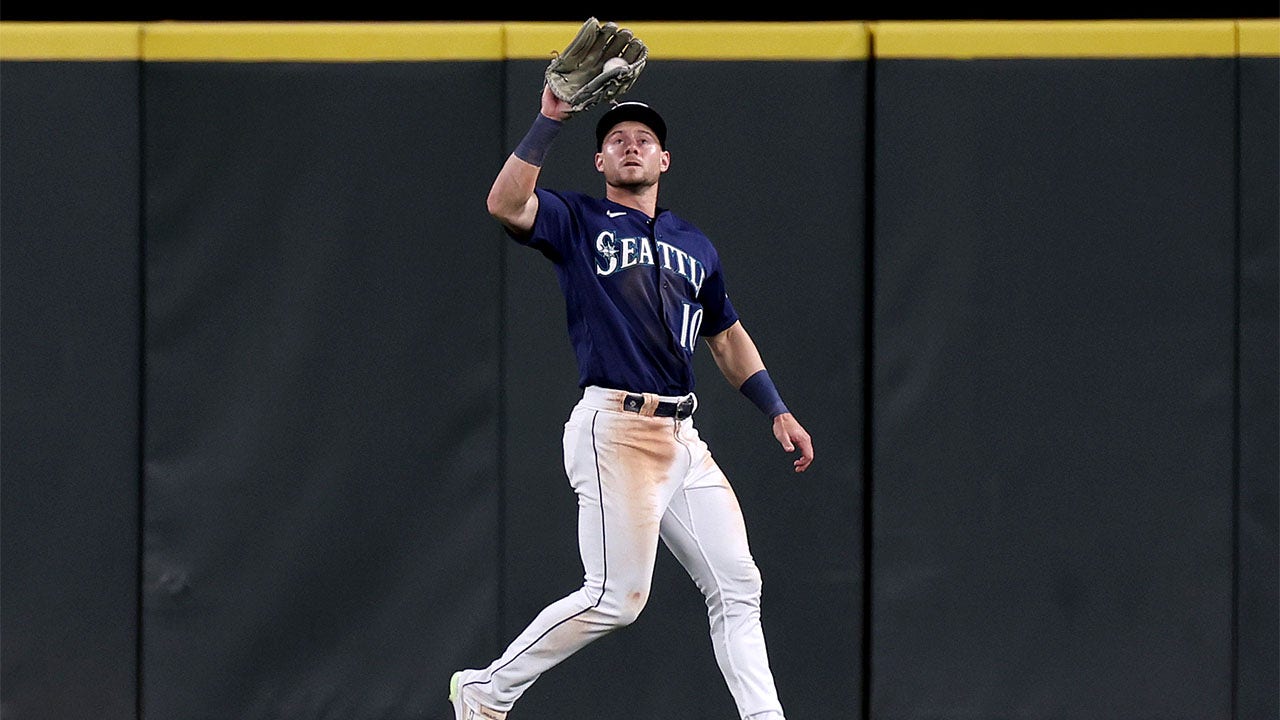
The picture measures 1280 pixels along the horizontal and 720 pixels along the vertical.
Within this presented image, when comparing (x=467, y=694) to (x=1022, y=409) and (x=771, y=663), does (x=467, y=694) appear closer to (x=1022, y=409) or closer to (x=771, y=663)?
(x=771, y=663)

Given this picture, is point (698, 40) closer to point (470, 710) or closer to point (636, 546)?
point (636, 546)

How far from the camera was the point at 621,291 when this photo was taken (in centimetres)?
427

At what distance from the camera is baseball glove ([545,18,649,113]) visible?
398cm

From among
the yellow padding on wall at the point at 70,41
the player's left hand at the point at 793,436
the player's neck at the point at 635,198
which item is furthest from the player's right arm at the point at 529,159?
the yellow padding on wall at the point at 70,41

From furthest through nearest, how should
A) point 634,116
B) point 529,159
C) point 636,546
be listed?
point 634,116
point 636,546
point 529,159

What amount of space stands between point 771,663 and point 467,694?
1.31m

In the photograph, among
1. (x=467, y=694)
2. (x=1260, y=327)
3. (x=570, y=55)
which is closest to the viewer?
(x=570, y=55)

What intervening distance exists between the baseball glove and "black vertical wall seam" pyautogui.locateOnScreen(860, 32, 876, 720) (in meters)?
1.42

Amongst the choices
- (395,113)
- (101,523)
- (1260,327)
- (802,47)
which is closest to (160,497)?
(101,523)

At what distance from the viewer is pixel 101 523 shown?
523cm

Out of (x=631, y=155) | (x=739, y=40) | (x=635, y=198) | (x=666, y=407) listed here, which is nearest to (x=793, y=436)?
(x=666, y=407)

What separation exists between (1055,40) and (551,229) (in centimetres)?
202

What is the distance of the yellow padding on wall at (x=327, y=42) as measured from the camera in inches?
205

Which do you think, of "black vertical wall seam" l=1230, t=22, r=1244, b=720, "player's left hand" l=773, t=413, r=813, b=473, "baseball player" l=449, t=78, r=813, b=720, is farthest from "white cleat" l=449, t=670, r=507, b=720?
"black vertical wall seam" l=1230, t=22, r=1244, b=720
